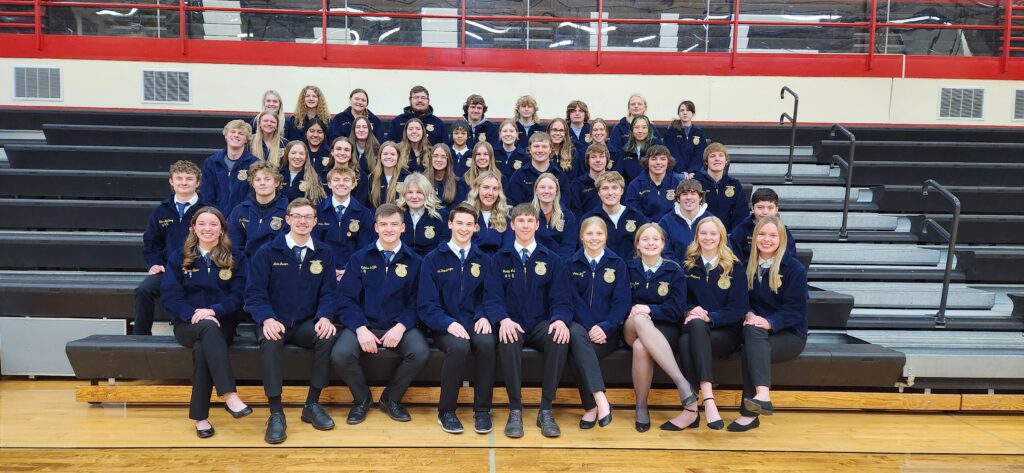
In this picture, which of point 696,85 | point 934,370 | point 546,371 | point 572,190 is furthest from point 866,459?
point 696,85

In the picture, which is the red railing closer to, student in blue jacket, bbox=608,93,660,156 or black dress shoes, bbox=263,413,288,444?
student in blue jacket, bbox=608,93,660,156

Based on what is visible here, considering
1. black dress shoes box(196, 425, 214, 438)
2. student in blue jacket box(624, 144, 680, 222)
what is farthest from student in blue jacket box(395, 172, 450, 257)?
black dress shoes box(196, 425, 214, 438)

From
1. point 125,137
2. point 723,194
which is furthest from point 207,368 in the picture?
point 125,137

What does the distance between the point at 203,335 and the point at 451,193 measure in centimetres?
195

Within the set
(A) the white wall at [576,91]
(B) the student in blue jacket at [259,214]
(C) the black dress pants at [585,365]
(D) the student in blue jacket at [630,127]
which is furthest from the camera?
(A) the white wall at [576,91]

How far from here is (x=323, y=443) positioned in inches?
138

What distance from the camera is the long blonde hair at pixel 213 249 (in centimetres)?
388

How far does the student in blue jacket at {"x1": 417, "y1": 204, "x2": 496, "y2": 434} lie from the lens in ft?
12.3

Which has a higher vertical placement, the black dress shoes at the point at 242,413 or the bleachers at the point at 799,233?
the bleachers at the point at 799,233

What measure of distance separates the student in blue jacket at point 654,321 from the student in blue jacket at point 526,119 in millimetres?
2333

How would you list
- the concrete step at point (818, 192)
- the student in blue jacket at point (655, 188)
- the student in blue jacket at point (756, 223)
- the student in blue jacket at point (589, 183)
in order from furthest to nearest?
the concrete step at point (818, 192) < the student in blue jacket at point (589, 183) < the student in blue jacket at point (655, 188) < the student in blue jacket at point (756, 223)

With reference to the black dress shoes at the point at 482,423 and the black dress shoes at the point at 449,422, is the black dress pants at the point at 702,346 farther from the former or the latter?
the black dress shoes at the point at 449,422

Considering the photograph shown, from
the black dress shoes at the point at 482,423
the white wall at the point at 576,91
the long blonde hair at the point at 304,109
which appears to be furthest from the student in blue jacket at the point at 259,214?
the white wall at the point at 576,91

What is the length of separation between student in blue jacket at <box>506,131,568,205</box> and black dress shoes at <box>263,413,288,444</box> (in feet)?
7.78
